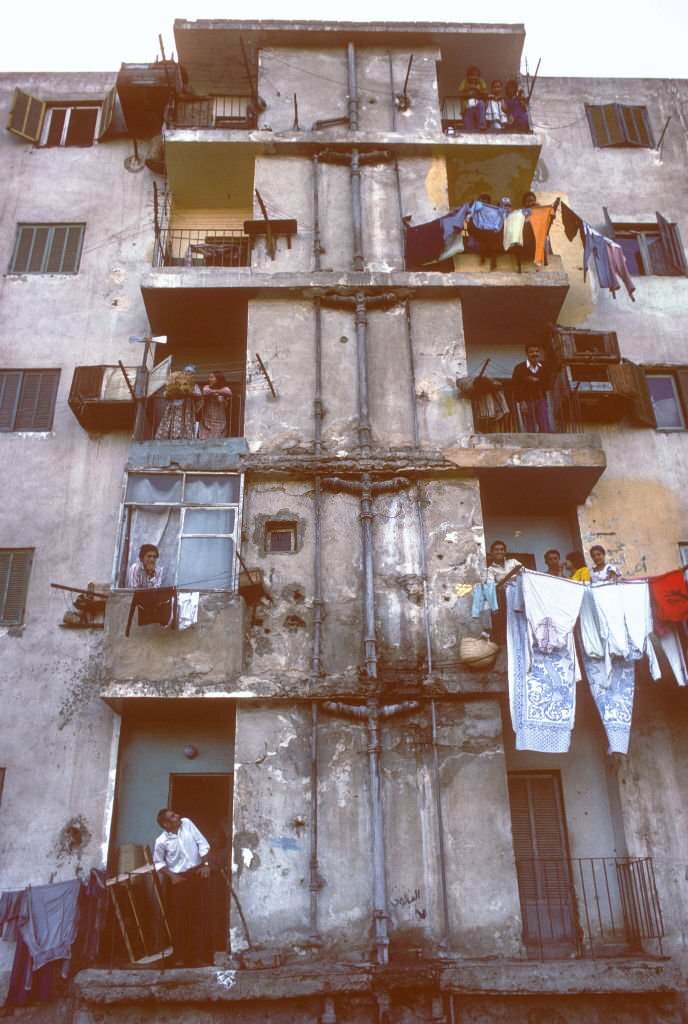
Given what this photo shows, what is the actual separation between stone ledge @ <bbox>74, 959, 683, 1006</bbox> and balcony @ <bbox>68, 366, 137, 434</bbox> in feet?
29.5

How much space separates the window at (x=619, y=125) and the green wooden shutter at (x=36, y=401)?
12796 mm

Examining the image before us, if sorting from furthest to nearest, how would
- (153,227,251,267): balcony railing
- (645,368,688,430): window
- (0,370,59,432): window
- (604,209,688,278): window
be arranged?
(604,209,688,278): window
(153,227,251,267): balcony railing
(645,368,688,430): window
(0,370,59,432): window

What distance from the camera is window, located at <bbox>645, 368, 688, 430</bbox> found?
16625mm

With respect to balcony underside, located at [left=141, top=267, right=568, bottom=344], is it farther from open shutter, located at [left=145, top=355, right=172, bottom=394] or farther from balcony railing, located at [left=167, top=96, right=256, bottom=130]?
balcony railing, located at [left=167, top=96, right=256, bottom=130]

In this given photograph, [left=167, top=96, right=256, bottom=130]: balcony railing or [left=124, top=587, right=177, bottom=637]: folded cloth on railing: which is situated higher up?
[left=167, top=96, right=256, bottom=130]: balcony railing

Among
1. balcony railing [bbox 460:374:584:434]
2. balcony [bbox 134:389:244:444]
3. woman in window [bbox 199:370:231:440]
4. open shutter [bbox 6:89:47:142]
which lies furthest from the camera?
open shutter [bbox 6:89:47:142]

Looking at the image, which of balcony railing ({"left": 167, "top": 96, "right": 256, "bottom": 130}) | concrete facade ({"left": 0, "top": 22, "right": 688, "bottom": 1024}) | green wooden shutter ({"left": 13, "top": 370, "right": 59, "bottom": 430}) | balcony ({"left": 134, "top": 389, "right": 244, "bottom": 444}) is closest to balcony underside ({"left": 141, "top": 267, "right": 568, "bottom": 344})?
concrete facade ({"left": 0, "top": 22, "right": 688, "bottom": 1024})

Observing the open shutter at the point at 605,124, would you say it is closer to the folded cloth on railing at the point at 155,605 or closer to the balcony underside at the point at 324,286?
the balcony underside at the point at 324,286

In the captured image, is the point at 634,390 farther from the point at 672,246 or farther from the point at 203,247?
the point at 203,247

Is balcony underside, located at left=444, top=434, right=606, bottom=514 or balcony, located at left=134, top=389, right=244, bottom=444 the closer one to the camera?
Answer: balcony underside, located at left=444, top=434, right=606, bottom=514

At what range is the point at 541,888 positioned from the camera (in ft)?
43.2

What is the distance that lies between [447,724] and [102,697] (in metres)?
5.04

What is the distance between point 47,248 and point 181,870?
12537 mm

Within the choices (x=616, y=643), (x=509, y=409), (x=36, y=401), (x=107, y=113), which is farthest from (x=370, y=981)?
(x=107, y=113)
